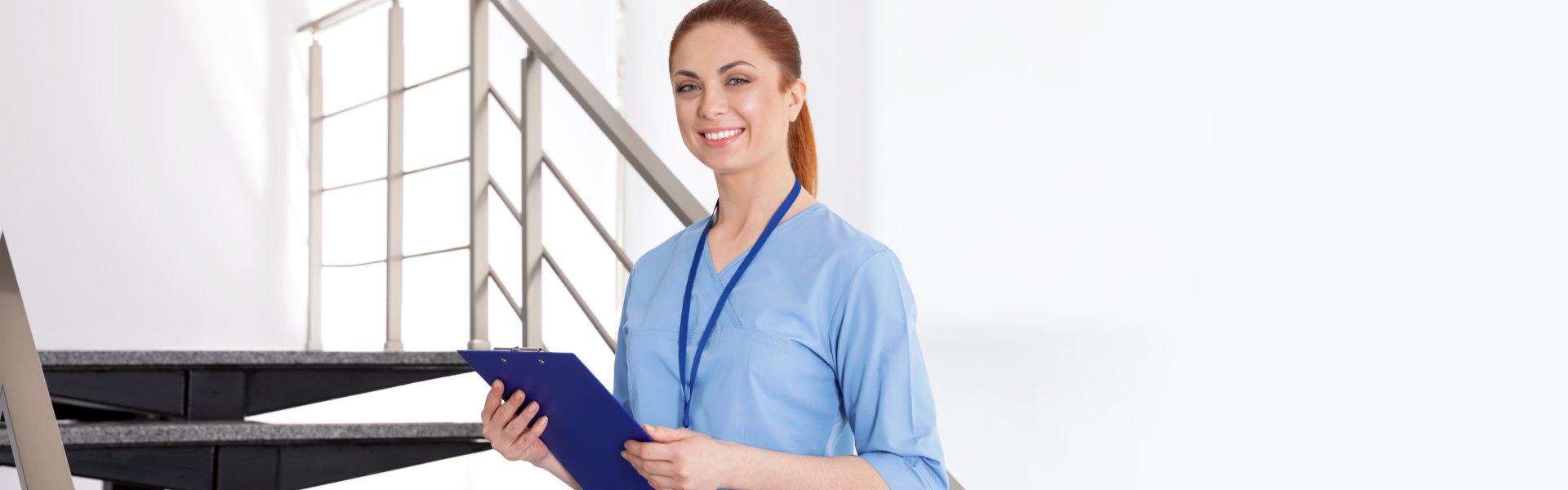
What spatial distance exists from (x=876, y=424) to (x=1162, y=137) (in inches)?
44.0

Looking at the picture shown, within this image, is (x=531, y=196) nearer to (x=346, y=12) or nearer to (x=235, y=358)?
(x=235, y=358)

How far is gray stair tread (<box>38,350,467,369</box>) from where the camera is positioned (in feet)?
4.92

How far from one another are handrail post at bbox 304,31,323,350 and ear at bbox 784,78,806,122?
207 centimetres

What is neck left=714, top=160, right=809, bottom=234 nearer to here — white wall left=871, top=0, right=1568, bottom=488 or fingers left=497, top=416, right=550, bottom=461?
fingers left=497, top=416, right=550, bottom=461

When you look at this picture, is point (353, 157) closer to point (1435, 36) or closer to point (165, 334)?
point (165, 334)

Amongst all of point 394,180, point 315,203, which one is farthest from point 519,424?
point 315,203

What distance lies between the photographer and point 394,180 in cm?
210

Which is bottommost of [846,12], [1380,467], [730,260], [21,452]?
[1380,467]

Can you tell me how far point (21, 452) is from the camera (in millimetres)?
802

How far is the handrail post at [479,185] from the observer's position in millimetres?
1854

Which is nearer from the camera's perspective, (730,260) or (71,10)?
(730,260)

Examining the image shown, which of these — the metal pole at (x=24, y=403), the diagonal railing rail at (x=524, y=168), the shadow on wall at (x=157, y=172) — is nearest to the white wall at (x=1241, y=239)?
the diagonal railing rail at (x=524, y=168)

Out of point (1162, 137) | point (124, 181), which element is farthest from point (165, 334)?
point (1162, 137)

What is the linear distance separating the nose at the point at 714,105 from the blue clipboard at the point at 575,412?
0.20 meters
